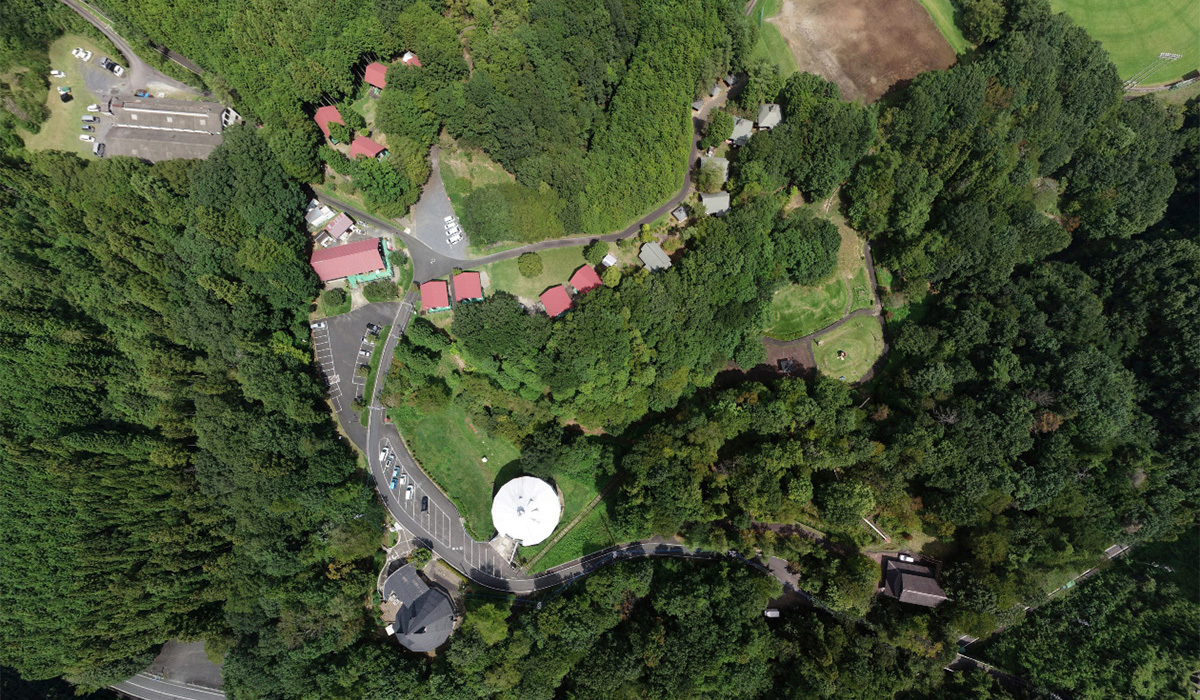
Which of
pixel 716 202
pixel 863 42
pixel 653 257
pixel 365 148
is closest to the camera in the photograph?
pixel 365 148

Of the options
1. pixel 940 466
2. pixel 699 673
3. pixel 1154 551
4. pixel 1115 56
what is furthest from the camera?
pixel 1115 56

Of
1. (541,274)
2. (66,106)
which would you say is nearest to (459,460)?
(541,274)

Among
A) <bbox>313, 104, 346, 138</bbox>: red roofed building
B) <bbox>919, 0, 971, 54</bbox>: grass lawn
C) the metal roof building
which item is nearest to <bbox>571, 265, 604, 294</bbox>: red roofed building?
the metal roof building

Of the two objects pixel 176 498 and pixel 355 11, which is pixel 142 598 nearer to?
pixel 176 498

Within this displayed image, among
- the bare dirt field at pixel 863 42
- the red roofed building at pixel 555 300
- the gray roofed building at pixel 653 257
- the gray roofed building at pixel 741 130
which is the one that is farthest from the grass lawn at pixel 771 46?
the red roofed building at pixel 555 300

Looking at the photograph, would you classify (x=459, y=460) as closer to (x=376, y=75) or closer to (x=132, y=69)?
(x=376, y=75)

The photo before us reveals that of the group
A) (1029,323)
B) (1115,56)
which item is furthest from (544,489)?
(1115,56)

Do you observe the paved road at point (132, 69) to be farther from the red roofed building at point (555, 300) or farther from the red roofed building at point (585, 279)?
the red roofed building at point (585, 279)
